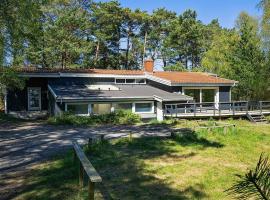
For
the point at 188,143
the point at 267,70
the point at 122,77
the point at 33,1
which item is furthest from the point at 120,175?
the point at 122,77

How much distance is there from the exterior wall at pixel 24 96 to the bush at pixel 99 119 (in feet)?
16.3

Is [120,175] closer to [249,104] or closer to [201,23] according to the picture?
[249,104]

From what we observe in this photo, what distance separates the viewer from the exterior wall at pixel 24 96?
30.5 meters

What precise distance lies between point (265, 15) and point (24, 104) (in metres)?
20.6

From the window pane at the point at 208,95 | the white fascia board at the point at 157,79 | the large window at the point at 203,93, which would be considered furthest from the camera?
the window pane at the point at 208,95

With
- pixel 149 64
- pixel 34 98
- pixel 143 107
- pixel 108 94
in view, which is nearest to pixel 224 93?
pixel 149 64

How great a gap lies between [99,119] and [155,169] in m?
15.9

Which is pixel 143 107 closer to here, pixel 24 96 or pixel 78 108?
pixel 78 108

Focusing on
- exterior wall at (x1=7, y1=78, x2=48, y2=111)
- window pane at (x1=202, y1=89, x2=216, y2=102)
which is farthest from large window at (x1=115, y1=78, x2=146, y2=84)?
exterior wall at (x1=7, y1=78, x2=48, y2=111)

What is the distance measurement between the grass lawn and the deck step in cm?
1238

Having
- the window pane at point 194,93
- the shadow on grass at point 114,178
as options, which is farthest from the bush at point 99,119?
the shadow on grass at point 114,178

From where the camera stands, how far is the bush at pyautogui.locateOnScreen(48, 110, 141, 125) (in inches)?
998

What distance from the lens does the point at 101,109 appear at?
29.5 m

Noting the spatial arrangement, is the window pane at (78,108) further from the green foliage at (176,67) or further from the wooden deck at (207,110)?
the green foliage at (176,67)
